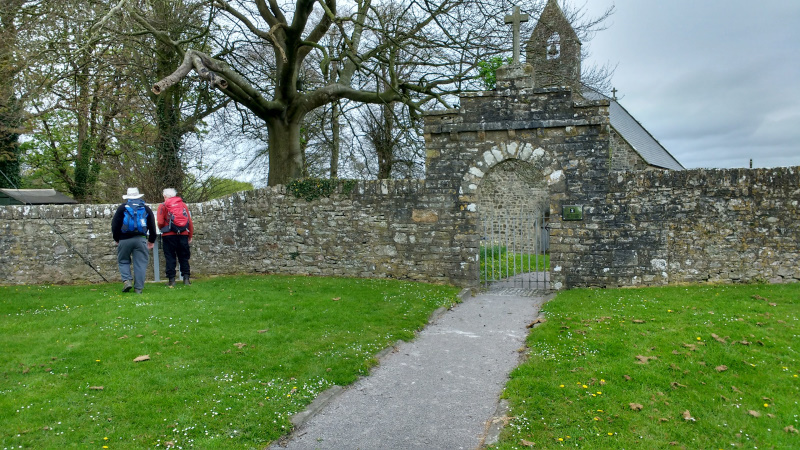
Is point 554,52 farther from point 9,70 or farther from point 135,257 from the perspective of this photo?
point 9,70

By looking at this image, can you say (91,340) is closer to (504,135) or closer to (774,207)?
(504,135)

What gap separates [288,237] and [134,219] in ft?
11.3

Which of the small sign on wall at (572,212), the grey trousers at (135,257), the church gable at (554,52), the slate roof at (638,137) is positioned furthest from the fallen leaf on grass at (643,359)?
the slate roof at (638,137)

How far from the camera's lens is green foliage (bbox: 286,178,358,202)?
36.4 feet

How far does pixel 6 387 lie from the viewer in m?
4.67

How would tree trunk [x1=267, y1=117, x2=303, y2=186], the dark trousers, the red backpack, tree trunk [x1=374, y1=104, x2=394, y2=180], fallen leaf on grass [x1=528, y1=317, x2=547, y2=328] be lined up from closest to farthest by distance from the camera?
fallen leaf on grass [x1=528, y1=317, x2=547, y2=328] → the red backpack → the dark trousers → tree trunk [x1=267, y1=117, x2=303, y2=186] → tree trunk [x1=374, y1=104, x2=394, y2=180]

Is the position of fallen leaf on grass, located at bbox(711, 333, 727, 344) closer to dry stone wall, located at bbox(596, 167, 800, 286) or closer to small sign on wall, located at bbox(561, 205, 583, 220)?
dry stone wall, located at bbox(596, 167, 800, 286)

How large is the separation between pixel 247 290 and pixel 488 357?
492 cm

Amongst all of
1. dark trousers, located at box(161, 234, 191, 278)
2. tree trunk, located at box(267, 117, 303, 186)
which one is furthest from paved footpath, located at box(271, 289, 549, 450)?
tree trunk, located at box(267, 117, 303, 186)

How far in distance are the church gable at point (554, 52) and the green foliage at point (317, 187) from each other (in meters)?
5.73

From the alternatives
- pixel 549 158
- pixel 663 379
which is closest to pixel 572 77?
pixel 549 158

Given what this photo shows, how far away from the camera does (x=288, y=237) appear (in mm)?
11477

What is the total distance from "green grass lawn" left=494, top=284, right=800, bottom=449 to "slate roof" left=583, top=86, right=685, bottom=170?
1562 cm

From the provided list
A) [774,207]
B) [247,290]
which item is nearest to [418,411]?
[247,290]
